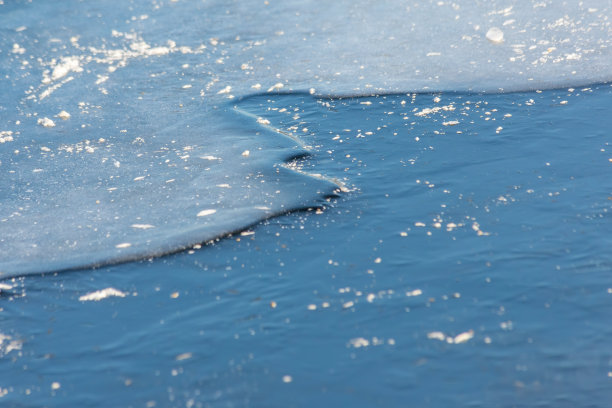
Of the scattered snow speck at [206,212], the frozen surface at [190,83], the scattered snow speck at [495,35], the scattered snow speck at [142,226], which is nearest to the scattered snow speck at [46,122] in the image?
the frozen surface at [190,83]

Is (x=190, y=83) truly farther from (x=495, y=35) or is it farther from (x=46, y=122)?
(x=495, y=35)

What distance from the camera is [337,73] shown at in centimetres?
621

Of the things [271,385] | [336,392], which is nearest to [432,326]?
[336,392]

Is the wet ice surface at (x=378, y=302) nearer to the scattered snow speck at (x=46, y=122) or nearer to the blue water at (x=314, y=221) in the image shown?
the blue water at (x=314, y=221)

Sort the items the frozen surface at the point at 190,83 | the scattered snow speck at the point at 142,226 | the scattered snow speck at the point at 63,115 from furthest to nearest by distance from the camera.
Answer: the scattered snow speck at the point at 63,115 → the frozen surface at the point at 190,83 → the scattered snow speck at the point at 142,226

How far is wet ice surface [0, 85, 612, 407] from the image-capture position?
3029 millimetres

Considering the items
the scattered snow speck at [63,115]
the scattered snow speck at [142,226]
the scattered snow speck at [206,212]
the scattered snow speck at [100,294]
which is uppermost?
the scattered snow speck at [63,115]

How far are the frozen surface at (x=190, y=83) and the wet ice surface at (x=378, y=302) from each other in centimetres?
33

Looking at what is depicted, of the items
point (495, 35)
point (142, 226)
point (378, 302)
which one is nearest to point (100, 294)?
point (142, 226)

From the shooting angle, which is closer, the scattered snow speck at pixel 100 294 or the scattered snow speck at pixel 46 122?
the scattered snow speck at pixel 100 294

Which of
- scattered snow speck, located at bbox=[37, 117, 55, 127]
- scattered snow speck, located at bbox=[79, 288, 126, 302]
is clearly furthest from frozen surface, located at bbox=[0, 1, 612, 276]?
scattered snow speck, located at bbox=[79, 288, 126, 302]

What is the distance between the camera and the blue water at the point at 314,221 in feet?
10.3

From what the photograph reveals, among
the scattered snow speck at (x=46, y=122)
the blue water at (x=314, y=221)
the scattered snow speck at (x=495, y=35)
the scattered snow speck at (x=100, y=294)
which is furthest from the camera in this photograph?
the scattered snow speck at (x=495, y=35)

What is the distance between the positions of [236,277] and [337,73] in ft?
9.72
